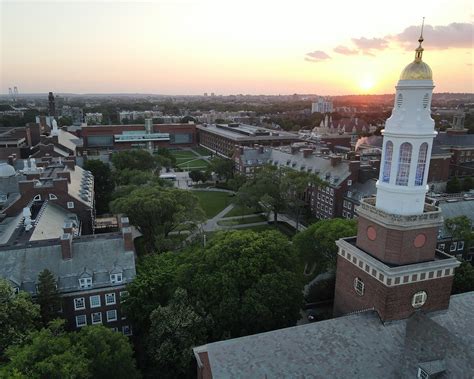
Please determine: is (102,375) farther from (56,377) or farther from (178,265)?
(178,265)

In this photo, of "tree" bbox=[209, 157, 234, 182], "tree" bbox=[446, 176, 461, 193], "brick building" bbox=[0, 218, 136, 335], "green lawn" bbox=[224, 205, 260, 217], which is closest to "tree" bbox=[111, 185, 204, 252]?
"brick building" bbox=[0, 218, 136, 335]

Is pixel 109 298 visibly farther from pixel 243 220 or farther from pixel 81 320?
pixel 243 220

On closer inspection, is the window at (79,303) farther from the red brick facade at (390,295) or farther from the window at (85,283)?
the red brick facade at (390,295)

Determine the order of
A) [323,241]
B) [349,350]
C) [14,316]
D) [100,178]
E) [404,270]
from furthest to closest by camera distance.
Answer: [100,178] < [323,241] < [14,316] < [404,270] < [349,350]

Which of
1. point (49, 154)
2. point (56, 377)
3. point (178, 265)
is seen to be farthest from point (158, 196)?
point (49, 154)

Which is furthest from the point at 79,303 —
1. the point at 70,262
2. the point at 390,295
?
the point at 390,295
